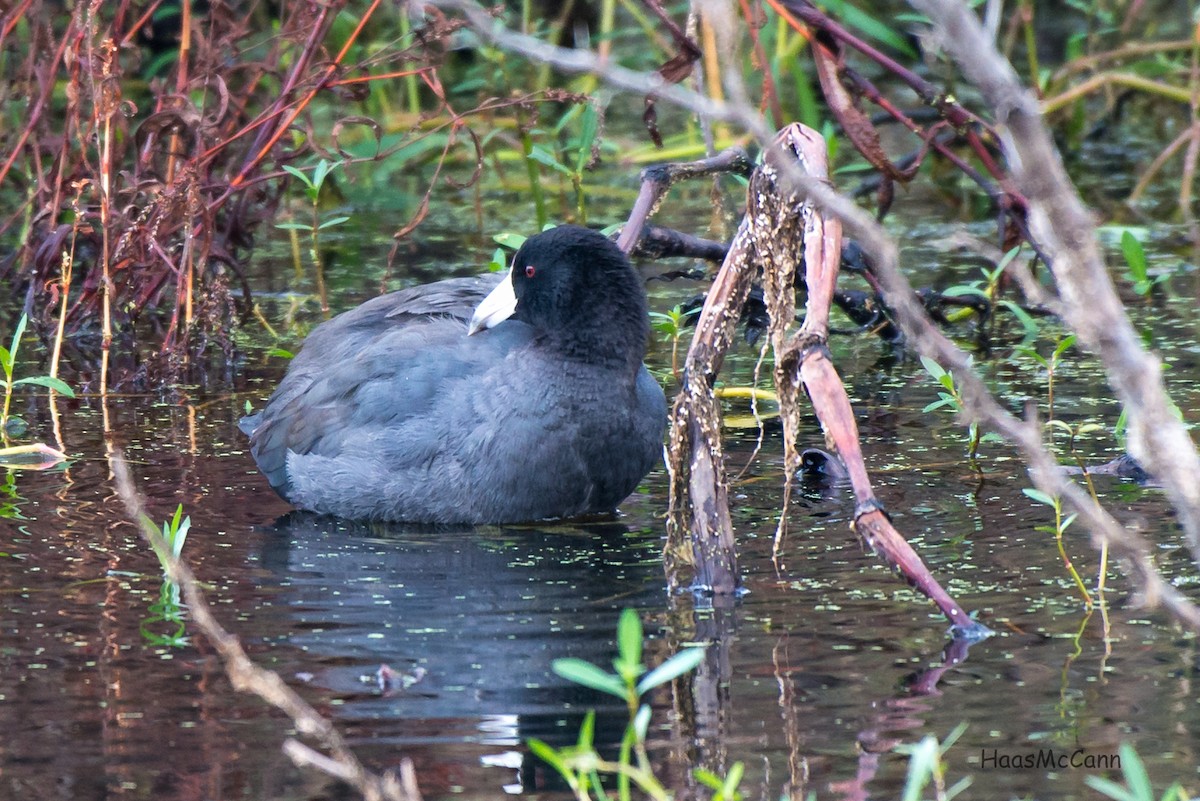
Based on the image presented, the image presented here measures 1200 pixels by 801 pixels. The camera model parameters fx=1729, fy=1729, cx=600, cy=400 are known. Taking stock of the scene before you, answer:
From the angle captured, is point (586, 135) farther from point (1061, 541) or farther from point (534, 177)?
point (1061, 541)

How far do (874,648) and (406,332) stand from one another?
176 cm

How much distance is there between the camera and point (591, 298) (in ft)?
13.6

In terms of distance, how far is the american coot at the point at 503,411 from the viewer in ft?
13.3

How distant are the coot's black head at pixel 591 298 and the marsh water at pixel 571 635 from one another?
428 mm

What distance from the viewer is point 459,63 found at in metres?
9.74

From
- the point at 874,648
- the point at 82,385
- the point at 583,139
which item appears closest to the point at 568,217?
the point at 583,139

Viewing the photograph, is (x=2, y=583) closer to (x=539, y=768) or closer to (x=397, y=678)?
(x=397, y=678)

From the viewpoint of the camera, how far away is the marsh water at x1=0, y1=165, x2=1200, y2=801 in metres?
2.63

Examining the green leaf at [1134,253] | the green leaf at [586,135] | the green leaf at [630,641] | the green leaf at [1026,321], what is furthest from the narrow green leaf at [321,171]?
the green leaf at [630,641]

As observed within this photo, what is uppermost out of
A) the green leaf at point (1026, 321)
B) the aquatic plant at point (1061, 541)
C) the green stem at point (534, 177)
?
the green stem at point (534, 177)

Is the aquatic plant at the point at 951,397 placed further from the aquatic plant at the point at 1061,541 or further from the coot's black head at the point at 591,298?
the coot's black head at the point at 591,298

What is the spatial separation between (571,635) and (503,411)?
94 cm

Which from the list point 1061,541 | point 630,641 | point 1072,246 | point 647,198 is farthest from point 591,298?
point 1072,246

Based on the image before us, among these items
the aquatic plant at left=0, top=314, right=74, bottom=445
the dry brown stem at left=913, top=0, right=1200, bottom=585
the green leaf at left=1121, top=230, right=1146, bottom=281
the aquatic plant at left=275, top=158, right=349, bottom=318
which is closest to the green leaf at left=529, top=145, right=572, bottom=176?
the aquatic plant at left=275, top=158, right=349, bottom=318
